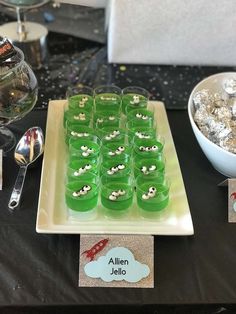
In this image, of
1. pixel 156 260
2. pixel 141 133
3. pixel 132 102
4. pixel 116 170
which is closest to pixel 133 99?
pixel 132 102

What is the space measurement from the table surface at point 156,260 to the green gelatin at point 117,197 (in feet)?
0.23

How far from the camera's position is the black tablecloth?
648 mm

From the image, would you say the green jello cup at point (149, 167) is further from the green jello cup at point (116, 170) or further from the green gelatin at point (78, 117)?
the green gelatin at point (78, 117)

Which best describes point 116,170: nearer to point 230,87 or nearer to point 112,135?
point 112,135

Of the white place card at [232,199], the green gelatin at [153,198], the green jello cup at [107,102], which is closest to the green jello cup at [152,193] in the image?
the green gelatin at [153,198]

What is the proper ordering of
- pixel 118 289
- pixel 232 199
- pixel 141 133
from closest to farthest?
1. pixel 118 289
2. pixel 232 199
3. pixel 141 133

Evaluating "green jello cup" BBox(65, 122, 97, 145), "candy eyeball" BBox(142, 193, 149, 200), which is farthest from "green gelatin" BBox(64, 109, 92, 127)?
"candy eyeball" BBox(142, 193, 149, 200)

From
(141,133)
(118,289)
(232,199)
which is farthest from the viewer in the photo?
(141,133)

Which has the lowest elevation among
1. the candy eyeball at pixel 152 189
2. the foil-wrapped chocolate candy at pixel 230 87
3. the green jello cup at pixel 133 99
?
the candy eyeball at pixel 152 189

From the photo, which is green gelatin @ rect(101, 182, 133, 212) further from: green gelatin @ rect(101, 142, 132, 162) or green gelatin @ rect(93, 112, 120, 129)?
green gelatin @ rect(93, 112, 120, 129)

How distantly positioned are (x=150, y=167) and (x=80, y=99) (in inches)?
9.4

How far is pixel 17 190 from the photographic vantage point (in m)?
0.78

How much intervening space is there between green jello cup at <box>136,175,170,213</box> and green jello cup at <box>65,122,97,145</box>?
142 mm

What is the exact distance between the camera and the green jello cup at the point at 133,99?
3.09 ft
